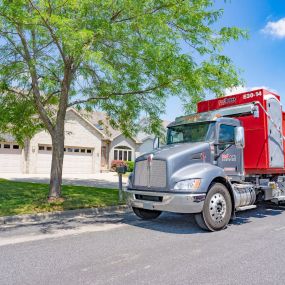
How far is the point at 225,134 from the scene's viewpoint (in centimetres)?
885

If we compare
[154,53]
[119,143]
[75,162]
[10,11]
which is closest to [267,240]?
[154,53]

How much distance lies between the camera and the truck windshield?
872 cm

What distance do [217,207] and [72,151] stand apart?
24.3m

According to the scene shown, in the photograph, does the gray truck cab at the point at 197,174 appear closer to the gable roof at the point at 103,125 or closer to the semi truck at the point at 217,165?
the semi truck at the point at 217,165

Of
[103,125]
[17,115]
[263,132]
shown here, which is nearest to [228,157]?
[263,132]

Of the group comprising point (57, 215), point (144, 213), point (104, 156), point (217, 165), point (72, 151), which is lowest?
point (57, 215)

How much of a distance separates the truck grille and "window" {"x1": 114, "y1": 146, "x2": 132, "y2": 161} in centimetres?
2945

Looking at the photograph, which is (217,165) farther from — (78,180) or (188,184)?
(78,180)

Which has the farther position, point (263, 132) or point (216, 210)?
point (263, 132)

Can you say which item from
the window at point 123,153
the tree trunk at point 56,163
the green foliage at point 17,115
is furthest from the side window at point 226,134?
the window at point 123,153

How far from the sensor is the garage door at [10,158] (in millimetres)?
26875

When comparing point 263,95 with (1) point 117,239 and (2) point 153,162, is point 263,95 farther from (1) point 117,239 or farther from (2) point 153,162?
(1) point 117,239

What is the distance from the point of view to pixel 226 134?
8867 mm

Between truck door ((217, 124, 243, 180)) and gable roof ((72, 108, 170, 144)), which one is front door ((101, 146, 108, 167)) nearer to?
gable roof ((72, 108, 170, 144))
